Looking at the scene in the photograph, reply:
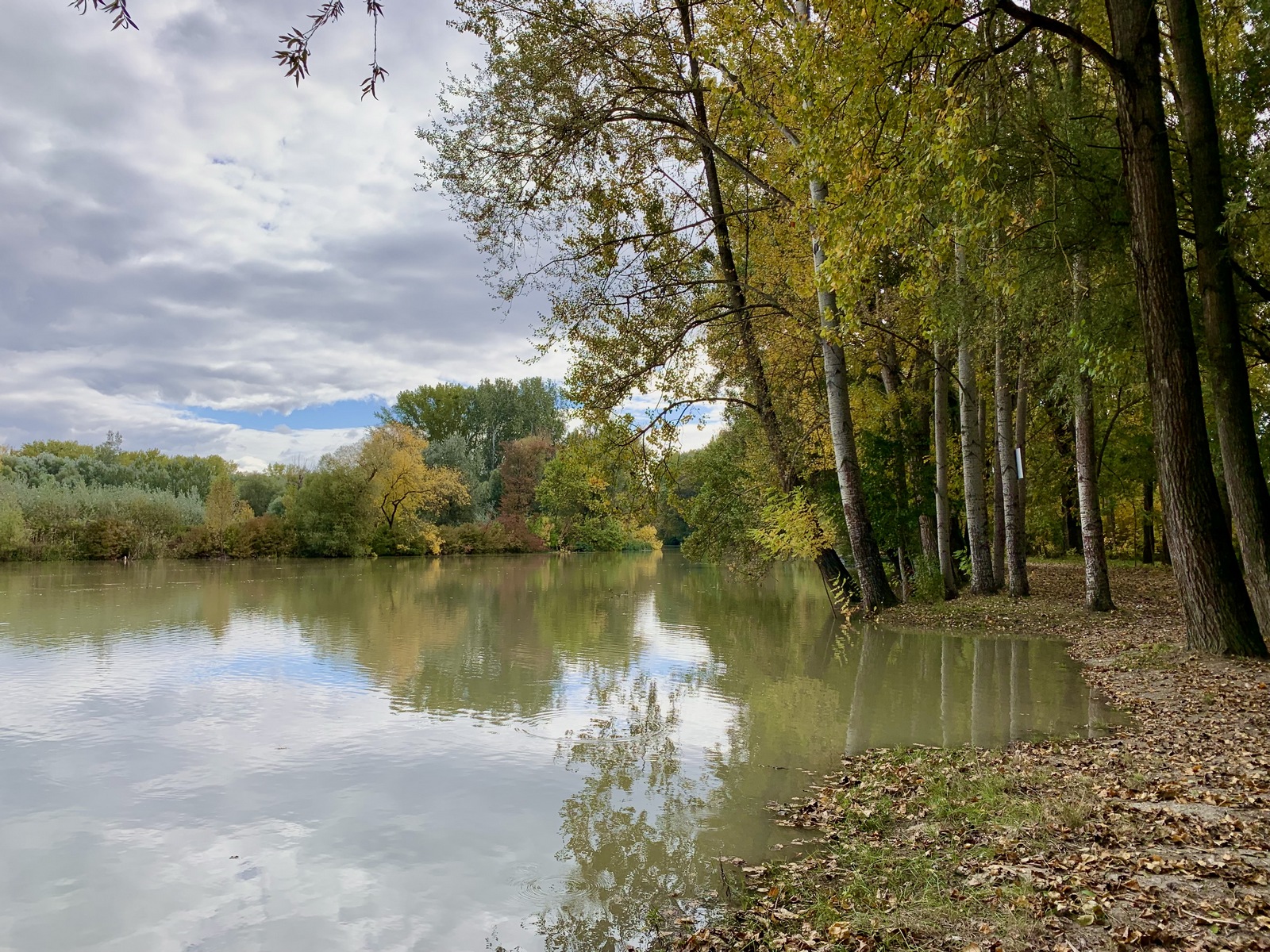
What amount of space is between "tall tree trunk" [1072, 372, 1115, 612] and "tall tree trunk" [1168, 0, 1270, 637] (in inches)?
167

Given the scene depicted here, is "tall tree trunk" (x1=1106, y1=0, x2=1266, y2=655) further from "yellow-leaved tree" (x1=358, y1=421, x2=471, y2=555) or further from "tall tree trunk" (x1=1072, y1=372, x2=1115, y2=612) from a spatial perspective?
"yellow-leaved tree" (x1=358, y1=421, x2=471, y2=555)

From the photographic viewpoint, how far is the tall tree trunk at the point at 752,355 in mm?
14906

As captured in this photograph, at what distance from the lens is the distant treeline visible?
24.1 metres

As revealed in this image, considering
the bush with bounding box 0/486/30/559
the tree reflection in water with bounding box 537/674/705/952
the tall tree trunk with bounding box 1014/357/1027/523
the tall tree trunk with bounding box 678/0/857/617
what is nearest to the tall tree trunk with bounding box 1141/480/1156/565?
the tall tree trunk with bounding box 1014/357/1027/523

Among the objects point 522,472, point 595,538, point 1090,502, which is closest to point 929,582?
point 1090,502

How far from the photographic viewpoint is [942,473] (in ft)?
48.6

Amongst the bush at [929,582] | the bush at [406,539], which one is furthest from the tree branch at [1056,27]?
the bush at [406,539]

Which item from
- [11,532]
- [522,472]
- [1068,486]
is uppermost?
Result: [522,472]

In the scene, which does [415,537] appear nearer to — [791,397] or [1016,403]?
[791,397]

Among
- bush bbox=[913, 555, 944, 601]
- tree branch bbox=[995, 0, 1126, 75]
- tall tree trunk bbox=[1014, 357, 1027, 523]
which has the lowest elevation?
bush bbox=[913, 555, 944, 601]

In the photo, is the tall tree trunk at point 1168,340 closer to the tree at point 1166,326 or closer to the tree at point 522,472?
the tree at point 1166,326

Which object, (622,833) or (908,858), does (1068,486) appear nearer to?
(908,858)

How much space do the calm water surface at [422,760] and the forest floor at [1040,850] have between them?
1.70ft

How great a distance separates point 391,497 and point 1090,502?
126ft
